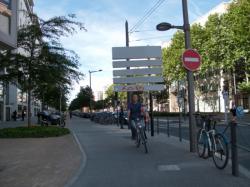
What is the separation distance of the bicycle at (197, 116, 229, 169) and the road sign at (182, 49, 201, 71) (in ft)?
6.76

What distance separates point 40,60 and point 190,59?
12.0 meters

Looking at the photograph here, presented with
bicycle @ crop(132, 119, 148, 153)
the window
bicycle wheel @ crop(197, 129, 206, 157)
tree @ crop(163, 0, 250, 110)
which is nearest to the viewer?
the window

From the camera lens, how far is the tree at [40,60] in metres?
21.9

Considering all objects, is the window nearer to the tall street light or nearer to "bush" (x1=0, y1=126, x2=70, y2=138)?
the tall street light

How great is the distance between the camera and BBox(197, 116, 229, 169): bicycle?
8.48 meters

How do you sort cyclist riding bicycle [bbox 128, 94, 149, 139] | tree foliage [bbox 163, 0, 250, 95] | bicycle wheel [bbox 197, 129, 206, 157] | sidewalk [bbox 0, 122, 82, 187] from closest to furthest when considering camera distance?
sidewalk [bbox 0, 122, 82, 187], bicycle wheel [bbox 197, 129, 206, 157], cyclist riding bicycle [bbox 128, 94, 149, 139], tree foliage [bbox 163, 0, 250, 95]

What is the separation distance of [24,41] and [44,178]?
15.1 m

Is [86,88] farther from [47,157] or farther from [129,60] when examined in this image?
[47,157]

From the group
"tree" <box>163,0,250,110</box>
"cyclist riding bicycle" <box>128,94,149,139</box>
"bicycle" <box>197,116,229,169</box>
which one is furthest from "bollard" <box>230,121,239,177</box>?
"tree" <box>163,0,250,110</box>

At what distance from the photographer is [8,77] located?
73.0 feet

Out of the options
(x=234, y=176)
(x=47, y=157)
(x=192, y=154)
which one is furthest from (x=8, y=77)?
(x=234, y=176)

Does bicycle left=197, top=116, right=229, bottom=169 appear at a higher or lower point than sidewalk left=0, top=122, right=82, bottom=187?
higher

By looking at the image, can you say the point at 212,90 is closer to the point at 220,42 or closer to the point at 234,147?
the point at 220,42

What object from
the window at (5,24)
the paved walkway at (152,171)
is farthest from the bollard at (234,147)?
A: the window at (5,24)
